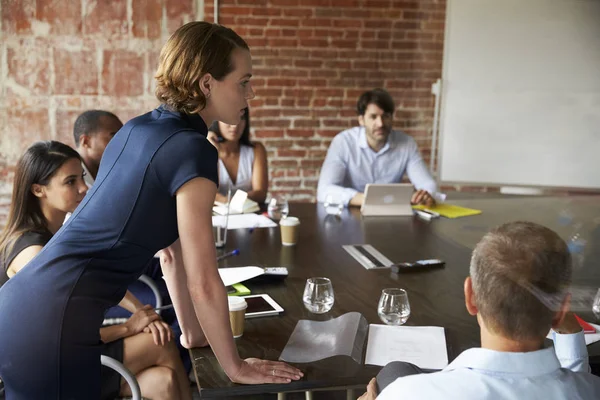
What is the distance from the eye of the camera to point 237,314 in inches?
64.0

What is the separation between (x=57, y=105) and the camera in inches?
183

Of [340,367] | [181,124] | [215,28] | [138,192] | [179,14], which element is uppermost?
[179,14]

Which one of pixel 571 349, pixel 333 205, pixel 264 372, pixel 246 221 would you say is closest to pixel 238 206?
pixel 246 221

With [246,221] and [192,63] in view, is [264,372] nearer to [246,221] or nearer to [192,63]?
[192,63]

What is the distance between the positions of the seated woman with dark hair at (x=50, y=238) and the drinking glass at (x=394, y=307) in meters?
0.75

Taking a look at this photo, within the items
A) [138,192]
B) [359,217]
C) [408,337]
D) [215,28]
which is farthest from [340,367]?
[359,217]

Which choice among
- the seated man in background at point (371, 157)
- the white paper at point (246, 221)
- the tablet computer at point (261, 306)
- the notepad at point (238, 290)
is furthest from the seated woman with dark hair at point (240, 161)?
the tablet computer at point (261, 306)

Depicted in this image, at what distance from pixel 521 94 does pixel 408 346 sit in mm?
3546

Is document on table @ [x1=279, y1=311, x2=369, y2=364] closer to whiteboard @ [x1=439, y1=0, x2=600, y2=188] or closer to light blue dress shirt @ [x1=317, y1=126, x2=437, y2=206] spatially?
light blue dress shirt @ [x1=317, y1=126, x2=437, y2=206]

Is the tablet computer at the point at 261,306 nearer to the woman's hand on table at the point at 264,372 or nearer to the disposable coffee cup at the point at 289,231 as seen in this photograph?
the woman's hand on table at the point at 264,372

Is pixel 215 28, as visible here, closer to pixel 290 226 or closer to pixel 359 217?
pixel 290 226

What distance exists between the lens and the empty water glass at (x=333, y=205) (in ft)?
10.5

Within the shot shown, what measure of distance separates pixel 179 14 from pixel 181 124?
11.5ft

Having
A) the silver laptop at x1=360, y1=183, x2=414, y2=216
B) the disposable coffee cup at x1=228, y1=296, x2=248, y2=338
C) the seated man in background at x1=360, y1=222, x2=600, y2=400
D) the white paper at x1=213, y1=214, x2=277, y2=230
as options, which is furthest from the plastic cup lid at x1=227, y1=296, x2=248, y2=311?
the silver laptop at x1=360, y1=183, x2=414, y2=216
